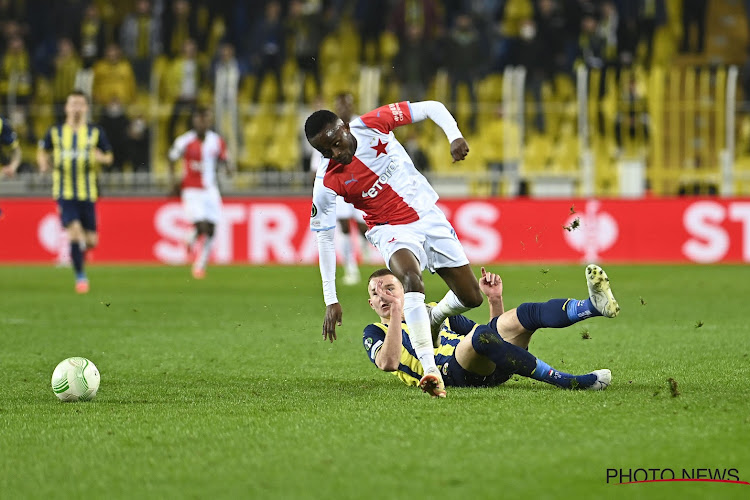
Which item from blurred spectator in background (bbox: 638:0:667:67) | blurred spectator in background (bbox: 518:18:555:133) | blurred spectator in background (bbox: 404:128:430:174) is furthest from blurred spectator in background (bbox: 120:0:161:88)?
blurred spectator in background (bbox: 638:0:667:67)

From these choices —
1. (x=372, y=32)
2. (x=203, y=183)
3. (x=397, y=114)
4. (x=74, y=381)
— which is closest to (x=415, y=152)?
(x=203, y=183)

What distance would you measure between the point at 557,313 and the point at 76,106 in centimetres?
869

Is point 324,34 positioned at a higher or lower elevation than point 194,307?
higher

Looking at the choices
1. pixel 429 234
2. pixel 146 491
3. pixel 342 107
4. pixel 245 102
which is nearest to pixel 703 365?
pixel 429 234

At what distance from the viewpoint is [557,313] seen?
254 inches

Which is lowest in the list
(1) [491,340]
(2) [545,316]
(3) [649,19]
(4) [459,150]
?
(1) [491,340]

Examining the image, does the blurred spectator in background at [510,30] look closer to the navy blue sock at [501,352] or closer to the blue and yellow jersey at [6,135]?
the blue and yellow jersey at [6,135]

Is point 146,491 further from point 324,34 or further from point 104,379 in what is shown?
point 324,34

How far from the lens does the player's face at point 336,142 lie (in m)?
6.63

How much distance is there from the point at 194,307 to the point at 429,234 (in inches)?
251

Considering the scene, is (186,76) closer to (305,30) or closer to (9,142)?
(305,30)

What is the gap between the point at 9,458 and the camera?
504 cm

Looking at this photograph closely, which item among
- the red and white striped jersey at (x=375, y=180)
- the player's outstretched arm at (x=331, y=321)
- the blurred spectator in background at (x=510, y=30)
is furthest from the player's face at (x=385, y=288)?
the blurred spectator in background at (x=510, y=30)

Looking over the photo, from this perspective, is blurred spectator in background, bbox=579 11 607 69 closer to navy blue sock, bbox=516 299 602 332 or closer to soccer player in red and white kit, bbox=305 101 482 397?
soccer player in red and white kit, bbox=305 101 482 397
